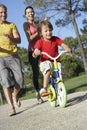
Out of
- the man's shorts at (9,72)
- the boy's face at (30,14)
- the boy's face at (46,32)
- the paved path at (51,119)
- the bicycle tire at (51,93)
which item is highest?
the boy's face at (30,14)

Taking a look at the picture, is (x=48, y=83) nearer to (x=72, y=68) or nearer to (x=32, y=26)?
(x=32, y=26)

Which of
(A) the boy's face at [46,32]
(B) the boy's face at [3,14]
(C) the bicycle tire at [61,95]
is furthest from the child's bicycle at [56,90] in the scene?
(B) the boy's face at [3,14]

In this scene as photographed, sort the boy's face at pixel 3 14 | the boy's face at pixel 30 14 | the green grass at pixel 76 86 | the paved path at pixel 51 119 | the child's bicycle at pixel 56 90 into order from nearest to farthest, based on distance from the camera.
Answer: the paved path at pixel 51 119 < the child's bicycle at pixel 56 90 < the boy's face at pixel 3 14 < the boy's face at pixel 30 14 < the green grass at pixel 76 86

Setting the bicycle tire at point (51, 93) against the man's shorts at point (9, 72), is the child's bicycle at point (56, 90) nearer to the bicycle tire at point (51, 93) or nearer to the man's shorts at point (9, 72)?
the bicycle tire at point (51, 93)

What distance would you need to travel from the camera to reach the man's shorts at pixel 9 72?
7406mm

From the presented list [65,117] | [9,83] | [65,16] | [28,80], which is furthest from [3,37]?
[28,80]

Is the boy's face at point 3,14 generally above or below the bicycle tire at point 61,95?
above

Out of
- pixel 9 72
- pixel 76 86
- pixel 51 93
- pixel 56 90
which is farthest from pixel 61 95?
pixel 76 86

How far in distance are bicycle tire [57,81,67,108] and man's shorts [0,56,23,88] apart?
2.99 feet

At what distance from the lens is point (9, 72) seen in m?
7.58

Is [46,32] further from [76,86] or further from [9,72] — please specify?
[76,86]

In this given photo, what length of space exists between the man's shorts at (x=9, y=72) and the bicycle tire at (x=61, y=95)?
912 mm

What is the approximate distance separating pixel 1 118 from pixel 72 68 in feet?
125

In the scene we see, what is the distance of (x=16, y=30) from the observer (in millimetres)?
7621
